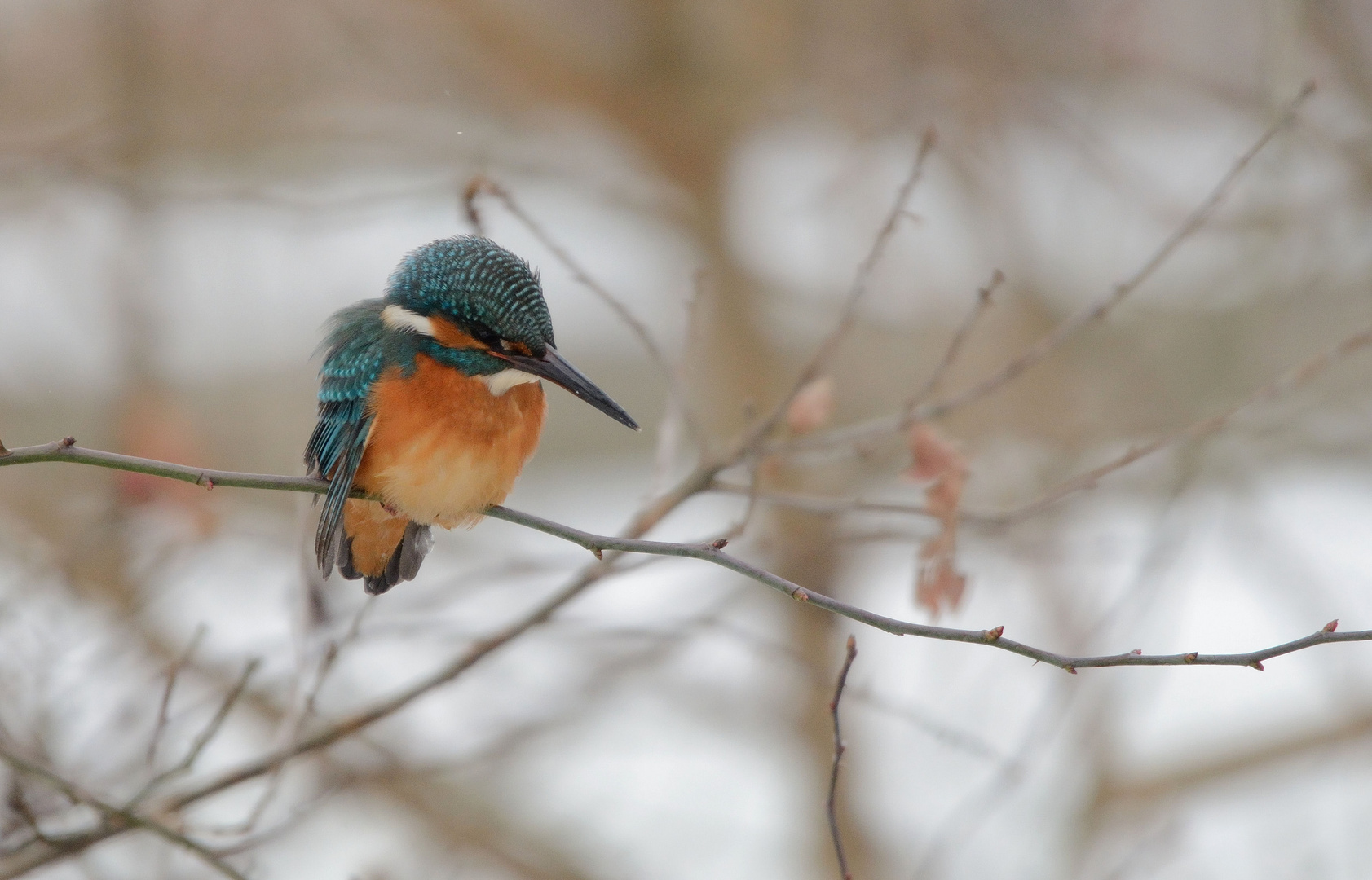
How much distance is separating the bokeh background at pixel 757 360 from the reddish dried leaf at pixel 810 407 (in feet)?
3.02

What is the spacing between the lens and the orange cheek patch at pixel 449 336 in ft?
7.18

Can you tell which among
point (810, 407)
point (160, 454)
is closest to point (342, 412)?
point (810, 407)

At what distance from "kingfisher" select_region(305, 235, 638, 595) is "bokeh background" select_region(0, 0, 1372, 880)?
101 centimetres

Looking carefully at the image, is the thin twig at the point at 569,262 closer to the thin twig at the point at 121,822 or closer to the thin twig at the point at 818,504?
the thin twig at the point at 818,504

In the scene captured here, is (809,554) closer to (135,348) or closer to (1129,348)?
(1129,348)

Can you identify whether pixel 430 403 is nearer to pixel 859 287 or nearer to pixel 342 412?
pixel 342 412

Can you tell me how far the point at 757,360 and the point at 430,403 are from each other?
331 cm

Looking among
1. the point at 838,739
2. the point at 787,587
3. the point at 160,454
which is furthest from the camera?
the point at 160,454

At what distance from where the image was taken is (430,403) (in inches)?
88.0

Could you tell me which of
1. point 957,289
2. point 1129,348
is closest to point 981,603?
point 1129,348

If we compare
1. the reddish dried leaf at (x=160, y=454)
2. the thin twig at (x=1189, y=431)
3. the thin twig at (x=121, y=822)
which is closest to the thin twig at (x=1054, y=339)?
the thin twig at (x=1189, y=431)

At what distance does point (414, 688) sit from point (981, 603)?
3114 mm

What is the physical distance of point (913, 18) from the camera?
529 centimetres

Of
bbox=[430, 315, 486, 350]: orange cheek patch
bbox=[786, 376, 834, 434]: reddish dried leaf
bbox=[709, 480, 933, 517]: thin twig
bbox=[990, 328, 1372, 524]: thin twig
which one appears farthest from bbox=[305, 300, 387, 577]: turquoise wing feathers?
bbox=[990, 328, 1372, 524]: thin twig
